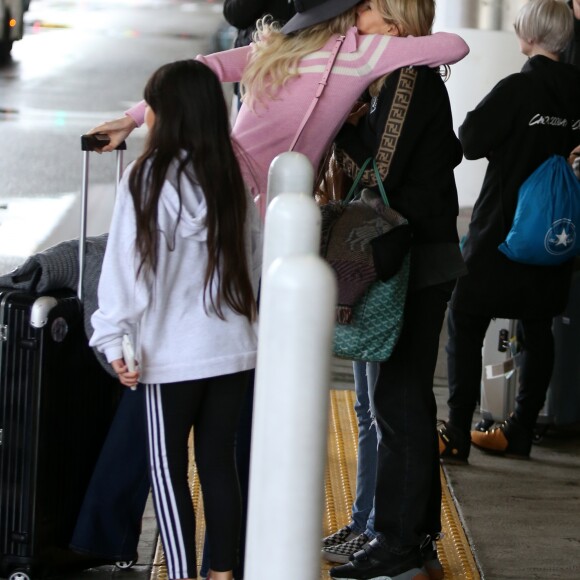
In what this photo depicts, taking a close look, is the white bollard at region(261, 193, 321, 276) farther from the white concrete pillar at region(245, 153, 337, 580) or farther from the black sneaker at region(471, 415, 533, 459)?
the black sneaker at region(471, 415, 533, 459)

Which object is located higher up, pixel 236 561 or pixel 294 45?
pixel 294 45

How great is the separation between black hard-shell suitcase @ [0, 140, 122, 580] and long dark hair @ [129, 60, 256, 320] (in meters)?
0.36

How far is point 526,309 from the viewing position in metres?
4.36

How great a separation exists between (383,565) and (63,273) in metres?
1.17

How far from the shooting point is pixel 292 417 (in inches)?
59.4

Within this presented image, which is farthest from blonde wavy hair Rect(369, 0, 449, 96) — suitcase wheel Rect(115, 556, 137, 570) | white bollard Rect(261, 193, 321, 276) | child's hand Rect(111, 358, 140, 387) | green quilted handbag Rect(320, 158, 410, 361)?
suitcase wheel Rect(115, 556, 137, 570)

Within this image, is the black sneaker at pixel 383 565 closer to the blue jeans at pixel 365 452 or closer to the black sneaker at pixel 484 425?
the blue jeans at pixel 365 452

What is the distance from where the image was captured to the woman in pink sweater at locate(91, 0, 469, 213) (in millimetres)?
2867

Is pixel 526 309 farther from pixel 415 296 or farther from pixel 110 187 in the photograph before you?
pixel 110 187

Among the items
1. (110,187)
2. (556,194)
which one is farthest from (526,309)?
(110,187)

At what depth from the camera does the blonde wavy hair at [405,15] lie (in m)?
2.88

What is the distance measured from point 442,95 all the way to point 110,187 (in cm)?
Answer: 648

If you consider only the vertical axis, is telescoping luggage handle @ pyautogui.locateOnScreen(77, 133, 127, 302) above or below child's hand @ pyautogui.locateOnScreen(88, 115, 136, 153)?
below

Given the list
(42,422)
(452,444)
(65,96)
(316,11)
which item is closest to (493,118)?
(452,444)
